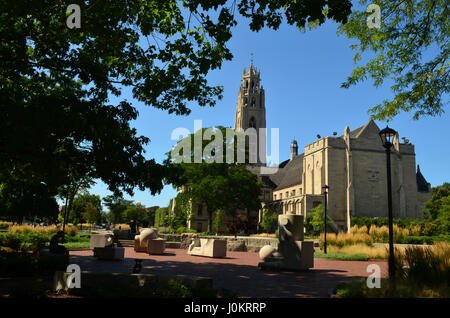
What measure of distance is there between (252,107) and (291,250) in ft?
273

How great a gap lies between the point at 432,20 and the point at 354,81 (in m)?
3.21

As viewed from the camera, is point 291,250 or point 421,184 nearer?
point 291,250

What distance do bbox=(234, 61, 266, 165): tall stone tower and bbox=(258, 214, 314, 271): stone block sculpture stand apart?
77.7 m

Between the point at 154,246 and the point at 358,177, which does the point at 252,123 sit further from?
the point at 154,246

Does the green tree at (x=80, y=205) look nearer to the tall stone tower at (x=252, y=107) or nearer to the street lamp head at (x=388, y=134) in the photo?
the tall stone tower at (x=252, y=107)

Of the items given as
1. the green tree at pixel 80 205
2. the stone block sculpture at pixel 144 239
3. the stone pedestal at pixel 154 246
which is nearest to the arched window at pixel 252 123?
the green tree at pixel 80 205

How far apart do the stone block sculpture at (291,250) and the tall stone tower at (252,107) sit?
77730mm

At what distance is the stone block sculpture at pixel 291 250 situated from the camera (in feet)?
42.2

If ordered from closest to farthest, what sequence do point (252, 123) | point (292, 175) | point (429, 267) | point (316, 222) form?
1. point (429, 267)
2. point (316, 222)
3. point (292, 175)
4. point (252, 123)

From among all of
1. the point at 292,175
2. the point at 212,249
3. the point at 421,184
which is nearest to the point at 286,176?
the point at 292,175

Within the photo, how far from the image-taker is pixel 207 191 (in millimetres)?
45250

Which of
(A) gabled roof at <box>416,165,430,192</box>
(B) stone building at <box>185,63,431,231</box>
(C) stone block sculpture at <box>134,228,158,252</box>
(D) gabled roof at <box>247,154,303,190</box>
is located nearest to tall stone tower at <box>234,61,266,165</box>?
(D) gabled roof at <box>247,154,303,190</box>

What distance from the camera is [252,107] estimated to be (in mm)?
94188
